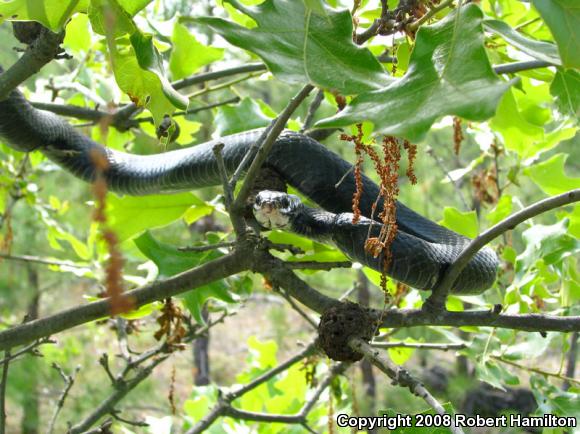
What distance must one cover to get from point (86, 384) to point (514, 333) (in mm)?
5271

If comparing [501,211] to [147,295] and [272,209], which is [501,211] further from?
[147,295]

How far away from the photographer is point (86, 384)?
641 cm

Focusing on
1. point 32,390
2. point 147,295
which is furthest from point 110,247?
point 32,390

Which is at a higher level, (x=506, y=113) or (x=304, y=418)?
(x=506, y=113)

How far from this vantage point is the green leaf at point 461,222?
1.94 metres

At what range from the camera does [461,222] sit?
1.95 m

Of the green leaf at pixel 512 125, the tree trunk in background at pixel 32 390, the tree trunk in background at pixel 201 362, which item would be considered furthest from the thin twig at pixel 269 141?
the tree trunk in background at pixel 201 362

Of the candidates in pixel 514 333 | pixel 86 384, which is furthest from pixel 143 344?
pixel 514 333

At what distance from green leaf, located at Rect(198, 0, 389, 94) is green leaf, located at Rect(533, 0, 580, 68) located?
0.60 ft

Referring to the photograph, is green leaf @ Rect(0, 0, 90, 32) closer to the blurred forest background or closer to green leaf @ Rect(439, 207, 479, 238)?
the blurred forest background

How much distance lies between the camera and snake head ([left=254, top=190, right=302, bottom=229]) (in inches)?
58.6

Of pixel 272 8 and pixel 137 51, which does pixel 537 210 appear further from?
pixel 137 51

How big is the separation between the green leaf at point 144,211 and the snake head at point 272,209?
377 mm

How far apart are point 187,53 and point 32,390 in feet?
15.6
